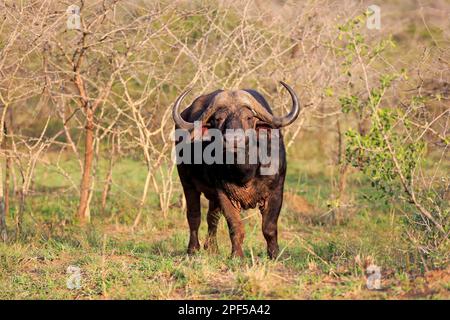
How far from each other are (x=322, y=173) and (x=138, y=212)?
478 cm

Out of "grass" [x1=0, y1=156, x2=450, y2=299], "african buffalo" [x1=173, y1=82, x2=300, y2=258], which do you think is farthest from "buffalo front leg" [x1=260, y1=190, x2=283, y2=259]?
"grass" [x1=0, y1=156, x2=450, y2=299]

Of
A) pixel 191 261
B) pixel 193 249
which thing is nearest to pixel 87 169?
pixel 193 249

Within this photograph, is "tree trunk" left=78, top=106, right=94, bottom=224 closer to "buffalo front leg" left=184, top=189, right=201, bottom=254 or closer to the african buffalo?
"buffalo front leg" left=184, top=189, right=201, bottom=254

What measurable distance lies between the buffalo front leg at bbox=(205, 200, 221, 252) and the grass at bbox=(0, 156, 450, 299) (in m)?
0.15

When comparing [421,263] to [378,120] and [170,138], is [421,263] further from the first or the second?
[170,138]

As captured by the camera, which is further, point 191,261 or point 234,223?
point 234,223

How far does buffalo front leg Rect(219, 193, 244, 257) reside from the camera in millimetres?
7453

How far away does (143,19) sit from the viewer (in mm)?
10070

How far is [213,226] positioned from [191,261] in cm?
151

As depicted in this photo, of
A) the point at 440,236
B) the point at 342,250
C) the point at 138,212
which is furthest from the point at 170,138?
the point at 440,236

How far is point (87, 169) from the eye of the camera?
1014 cm

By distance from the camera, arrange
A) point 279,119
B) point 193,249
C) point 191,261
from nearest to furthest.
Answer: point 191,261 → point 279,119 → point 193,249

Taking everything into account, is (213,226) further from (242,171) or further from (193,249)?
(242,171)

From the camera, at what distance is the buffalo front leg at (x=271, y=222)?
7.62 m
